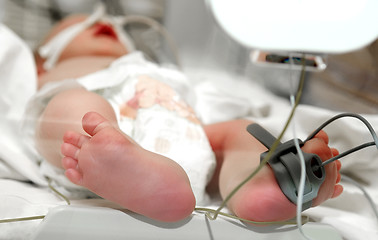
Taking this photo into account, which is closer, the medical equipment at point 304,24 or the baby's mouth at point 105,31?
the medical equipment at point 304,24

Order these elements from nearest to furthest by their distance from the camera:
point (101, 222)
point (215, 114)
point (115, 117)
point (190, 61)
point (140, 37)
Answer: point (101, 222) < point (115, 117) < point (215, 114) < point (190, 61) < point (140, 37)

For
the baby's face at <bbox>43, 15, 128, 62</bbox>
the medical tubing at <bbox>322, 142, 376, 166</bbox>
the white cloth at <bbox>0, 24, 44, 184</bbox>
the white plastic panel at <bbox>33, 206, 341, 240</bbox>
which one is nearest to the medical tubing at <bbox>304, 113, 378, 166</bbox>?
the medical tubing at <bbox>322, 142, 376, 166</bbox>

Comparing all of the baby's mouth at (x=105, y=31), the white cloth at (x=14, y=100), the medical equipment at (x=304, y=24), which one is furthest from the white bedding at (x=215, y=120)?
the baby's mouth at (x=105, y=31)

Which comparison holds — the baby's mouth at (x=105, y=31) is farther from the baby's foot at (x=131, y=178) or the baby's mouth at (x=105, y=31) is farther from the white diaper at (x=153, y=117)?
the baby's foot at (x=131, y=178)

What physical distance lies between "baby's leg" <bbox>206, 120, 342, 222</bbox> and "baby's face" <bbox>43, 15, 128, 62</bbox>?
60 cm

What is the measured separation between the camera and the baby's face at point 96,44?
1.03 metres

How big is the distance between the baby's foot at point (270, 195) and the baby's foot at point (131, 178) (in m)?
0.06

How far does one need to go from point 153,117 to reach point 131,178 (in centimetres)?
17

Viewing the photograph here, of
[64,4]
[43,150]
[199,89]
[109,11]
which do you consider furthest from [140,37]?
[43,150]

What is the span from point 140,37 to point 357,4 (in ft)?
Result: 2.64

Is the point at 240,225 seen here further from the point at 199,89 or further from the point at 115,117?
the point at 199,89

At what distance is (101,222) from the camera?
409 mm

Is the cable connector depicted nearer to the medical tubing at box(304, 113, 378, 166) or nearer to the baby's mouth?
the medical tubing at box(304, 113, 378, 166)

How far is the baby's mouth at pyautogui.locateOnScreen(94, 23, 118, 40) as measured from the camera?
3.52 feet
